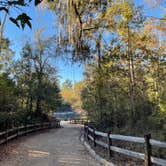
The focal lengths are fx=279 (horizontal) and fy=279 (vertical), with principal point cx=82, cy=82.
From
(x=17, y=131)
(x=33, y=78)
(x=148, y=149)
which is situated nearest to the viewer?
Answer: (x=148, y=149)

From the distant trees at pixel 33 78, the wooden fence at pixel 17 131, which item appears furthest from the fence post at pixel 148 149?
the distant trees at pixel 33 78

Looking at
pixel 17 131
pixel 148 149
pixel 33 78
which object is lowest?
pixel 17 131

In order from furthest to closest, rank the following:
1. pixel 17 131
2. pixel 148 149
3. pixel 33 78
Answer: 1. pixel 33 78
2. pixel 17 131
3. pixel 148 149

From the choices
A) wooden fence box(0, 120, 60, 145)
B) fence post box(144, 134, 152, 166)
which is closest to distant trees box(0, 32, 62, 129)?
wooden fence box(0, 120, 60, 145)

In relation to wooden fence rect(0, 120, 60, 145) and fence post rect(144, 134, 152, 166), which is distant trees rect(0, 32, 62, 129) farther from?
fence post rect(144, 134, 152, 166)

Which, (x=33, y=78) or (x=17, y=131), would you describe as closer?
(x=17, y=131)

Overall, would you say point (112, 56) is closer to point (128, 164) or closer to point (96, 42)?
point (96, 42)

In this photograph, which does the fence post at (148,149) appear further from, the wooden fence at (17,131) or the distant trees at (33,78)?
the distant trees at (33,78)

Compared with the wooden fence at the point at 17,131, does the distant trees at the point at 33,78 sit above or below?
above

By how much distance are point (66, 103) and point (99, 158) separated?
91.0 meters

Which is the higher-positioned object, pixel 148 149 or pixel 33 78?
pixel 33 78

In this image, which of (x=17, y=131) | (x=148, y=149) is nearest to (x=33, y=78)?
(x=17, y=131)

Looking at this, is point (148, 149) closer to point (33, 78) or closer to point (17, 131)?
point (17, 131)

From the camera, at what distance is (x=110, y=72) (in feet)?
54.9
